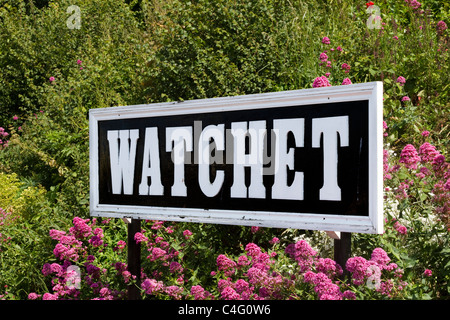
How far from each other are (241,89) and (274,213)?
10.1 ft

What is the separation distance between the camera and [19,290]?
4.24 meters

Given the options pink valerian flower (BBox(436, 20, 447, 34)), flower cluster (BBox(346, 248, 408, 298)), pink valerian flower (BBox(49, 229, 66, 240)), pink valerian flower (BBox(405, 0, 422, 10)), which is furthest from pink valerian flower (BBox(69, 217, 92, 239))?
pink valerian flower (BBox(405, 0, 422, 10))

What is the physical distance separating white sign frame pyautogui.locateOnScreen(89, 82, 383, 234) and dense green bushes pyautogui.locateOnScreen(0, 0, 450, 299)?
620mm

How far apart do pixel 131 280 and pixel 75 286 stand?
48 cm

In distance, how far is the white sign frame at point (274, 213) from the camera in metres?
2.53

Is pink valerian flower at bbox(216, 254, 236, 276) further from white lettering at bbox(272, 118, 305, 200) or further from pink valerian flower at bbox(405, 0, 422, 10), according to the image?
pink valerian flower at bbox(405, 0, 422, 10)

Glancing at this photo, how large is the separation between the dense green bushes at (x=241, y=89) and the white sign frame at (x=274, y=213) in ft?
2.03

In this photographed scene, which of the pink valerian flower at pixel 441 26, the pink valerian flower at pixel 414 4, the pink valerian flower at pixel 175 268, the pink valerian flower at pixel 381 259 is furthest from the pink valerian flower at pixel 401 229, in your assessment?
the pink valerian flower at pixel 414 4

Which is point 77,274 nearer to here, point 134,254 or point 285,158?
point 134,254

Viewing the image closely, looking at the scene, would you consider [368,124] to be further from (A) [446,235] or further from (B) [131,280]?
(B) [131,280]

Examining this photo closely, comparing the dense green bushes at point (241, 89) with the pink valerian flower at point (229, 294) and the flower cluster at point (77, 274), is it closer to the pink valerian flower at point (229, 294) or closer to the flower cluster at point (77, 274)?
the flower cluster at point (77, 274)

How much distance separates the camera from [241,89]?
18.9 feet

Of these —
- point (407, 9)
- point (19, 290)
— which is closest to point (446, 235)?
point (19, 290)

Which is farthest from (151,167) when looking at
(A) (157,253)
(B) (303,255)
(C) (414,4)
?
(C) (414,4)
